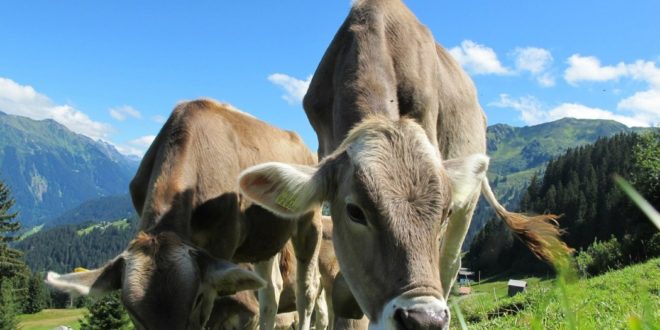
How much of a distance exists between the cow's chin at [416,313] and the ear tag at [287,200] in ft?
4.69

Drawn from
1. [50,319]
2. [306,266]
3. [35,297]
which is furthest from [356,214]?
[35,297]

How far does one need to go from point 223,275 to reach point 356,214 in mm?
1681

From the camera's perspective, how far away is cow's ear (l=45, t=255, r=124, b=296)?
16.5 ft

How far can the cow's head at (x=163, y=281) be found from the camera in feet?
15.3

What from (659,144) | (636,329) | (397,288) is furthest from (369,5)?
(659,144)

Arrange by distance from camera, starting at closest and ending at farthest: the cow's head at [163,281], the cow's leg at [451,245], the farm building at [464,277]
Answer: the cow's head at [163,281]
the cow's leg at [451,245]
the farm building at [464,277]

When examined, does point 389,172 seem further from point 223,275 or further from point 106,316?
point 106,316

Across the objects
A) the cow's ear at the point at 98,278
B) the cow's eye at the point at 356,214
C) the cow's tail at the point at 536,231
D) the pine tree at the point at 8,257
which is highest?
the cow's eye at the point at 356,214

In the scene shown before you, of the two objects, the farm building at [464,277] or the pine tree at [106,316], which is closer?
the farm building at [464,277]

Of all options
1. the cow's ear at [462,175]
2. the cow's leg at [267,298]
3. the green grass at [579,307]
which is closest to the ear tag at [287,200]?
the cow's ear at [462,175]

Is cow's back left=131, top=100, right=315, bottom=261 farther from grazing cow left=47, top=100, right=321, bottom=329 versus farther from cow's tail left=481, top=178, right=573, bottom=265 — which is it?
cow's tail left=481, top=178, right=573, bottom=265

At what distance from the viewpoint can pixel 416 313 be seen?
10.8 ft

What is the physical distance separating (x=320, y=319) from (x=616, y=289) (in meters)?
6.88

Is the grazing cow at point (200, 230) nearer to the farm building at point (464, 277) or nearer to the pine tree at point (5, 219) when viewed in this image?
the farm building at point (464, 277)
